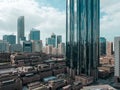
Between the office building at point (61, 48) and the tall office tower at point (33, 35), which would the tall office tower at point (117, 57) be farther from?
the tall office tower at point (33, 35)

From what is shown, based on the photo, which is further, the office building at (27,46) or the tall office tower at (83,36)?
the office building at (27,46)

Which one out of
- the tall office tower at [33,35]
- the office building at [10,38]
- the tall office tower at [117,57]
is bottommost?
the tall office tower at [117,57]

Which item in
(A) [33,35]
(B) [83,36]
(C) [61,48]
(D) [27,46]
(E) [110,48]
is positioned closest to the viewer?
(B) [83,36]

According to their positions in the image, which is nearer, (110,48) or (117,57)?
(117,57)

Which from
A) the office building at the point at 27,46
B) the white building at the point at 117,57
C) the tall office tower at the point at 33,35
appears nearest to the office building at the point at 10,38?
the tall office tower at the point at 33,35

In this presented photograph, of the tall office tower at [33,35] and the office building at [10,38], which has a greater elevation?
the tall office tower at [33,35]

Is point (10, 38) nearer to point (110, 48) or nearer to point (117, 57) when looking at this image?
point (110, 48)

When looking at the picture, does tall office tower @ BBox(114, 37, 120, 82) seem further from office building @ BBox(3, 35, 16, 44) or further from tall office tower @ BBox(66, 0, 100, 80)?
office building @ BBox(3, 35, 16, 44)

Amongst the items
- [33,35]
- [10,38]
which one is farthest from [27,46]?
[33,35]

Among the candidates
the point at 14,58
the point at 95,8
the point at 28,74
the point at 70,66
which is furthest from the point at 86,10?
the point at 14,58
